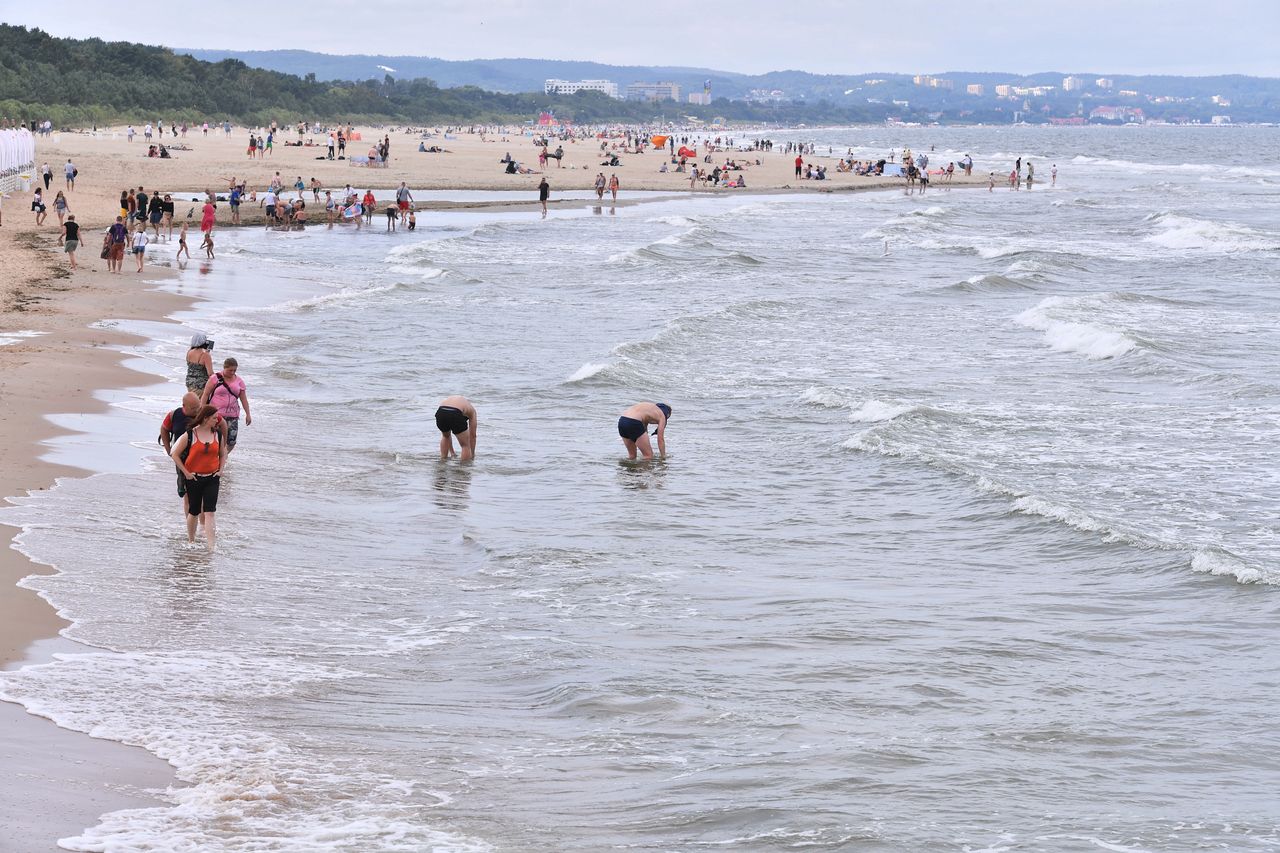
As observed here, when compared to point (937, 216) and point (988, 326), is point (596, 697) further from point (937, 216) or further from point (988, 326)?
point (937, 216)

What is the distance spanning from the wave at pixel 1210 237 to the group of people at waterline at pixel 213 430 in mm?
35407

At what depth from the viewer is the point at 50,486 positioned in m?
14.3

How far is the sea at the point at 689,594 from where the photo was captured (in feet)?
27.3

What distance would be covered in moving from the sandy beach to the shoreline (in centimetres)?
1

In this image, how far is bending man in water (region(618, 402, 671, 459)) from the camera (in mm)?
17625

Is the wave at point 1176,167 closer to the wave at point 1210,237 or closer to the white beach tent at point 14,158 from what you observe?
the wave at point 1210,237

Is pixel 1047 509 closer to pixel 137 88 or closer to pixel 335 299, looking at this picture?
pixel 335 299

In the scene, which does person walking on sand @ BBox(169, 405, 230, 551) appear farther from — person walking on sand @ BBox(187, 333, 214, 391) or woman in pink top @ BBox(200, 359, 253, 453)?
person walking on sand @ BBox(187, 333, 214, 391)

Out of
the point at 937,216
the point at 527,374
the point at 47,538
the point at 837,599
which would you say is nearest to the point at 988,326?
the point at 527,374

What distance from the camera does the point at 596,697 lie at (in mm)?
9945

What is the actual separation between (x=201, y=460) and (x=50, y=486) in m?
2.77

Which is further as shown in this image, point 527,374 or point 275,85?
point 275,85

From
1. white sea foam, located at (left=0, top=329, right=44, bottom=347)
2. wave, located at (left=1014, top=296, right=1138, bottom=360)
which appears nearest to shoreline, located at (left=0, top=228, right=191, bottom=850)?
white sea foam, located at (left=0, top=329, right=44, bottom=347)

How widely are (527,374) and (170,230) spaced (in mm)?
20980
